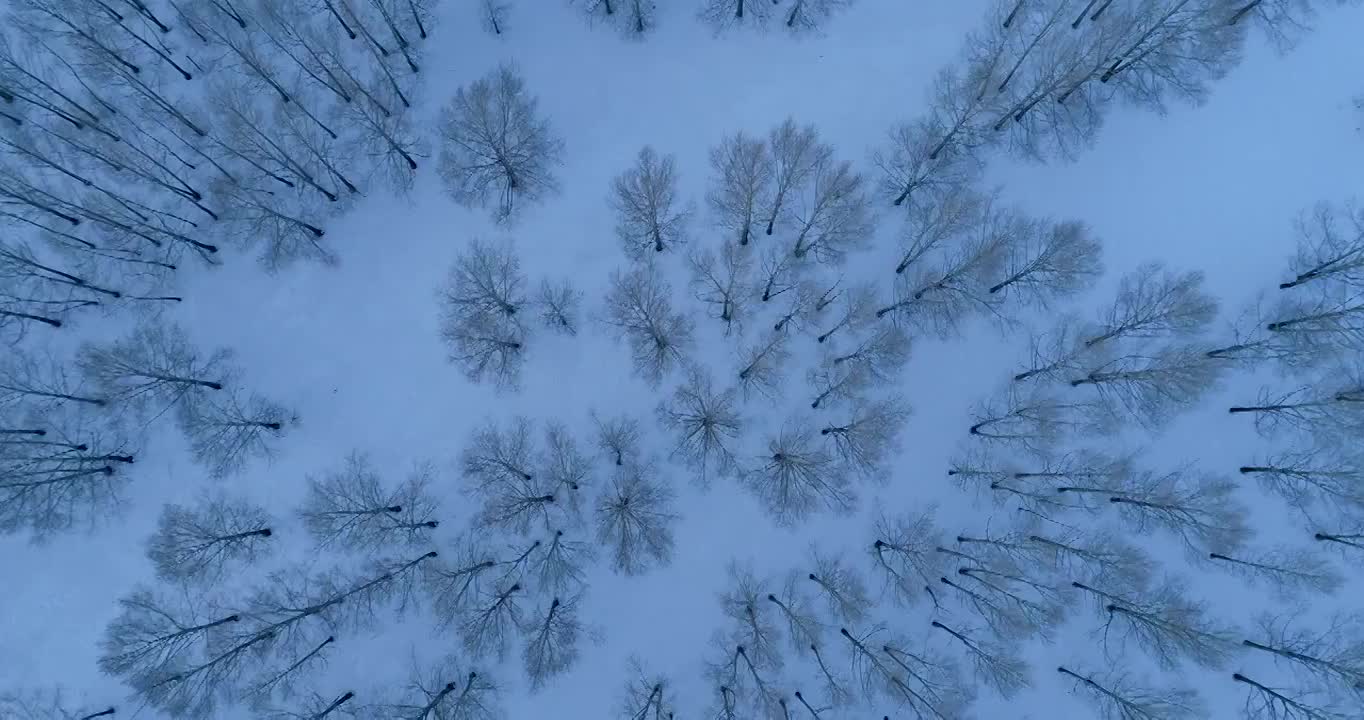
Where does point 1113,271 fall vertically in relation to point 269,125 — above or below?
below

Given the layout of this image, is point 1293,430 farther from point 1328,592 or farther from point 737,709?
point 737,709

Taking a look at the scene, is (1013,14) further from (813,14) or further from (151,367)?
(151,367)

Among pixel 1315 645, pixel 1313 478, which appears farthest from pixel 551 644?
pixel 1313 478

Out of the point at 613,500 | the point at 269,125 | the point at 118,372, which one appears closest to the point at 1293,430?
the point at 613,500

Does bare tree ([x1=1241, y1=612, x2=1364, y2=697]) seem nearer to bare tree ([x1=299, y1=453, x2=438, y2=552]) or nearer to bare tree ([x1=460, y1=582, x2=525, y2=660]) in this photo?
bare tree ([x1=460, y1=582, x2=525, y2=660])

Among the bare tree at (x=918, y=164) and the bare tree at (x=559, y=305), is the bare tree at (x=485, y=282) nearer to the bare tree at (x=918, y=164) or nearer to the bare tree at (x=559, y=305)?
the bare tree at (x=559, y=305)

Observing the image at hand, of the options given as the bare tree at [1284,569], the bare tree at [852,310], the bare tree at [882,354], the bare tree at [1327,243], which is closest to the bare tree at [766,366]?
the bare tree at [852,310]
